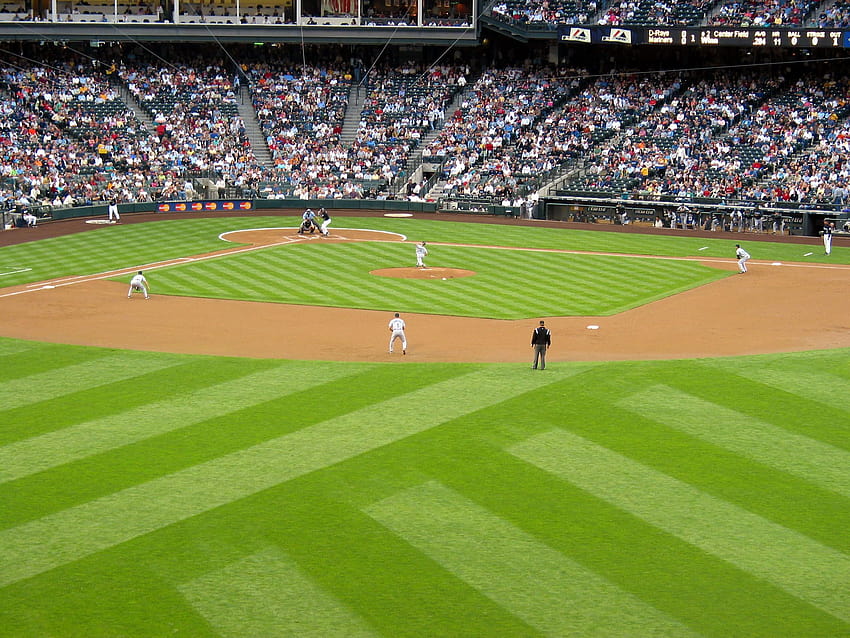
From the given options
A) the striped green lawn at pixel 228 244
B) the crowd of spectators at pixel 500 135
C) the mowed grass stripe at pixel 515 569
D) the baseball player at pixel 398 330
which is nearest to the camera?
the mowed grass stripe at pixel 515 569

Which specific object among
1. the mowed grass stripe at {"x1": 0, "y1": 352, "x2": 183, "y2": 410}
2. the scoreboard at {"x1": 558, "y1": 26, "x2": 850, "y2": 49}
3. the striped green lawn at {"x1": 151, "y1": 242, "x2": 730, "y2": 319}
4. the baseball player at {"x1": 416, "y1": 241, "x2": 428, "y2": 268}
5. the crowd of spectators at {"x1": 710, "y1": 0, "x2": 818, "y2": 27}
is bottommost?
the mowed grass stripe at {"x1": 0, "y1": 352, "x2": 183, "y2": 410}

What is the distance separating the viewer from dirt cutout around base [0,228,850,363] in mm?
25955

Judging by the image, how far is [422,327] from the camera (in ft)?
95.1

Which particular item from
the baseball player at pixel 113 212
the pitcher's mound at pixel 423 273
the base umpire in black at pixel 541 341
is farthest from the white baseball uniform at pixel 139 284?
the baseball player at pixel 113 212

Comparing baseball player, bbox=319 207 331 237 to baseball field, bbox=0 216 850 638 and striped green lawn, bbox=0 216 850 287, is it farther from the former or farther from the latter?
baseball field, bbox=0 216 850 638

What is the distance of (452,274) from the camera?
3878 cm

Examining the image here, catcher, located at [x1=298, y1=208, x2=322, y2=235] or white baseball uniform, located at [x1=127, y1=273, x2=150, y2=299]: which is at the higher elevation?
catcher, located at [x1=298, y1=208, x2=322, y2=235]

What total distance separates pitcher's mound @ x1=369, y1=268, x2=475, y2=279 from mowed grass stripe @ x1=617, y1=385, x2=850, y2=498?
17.1 meters

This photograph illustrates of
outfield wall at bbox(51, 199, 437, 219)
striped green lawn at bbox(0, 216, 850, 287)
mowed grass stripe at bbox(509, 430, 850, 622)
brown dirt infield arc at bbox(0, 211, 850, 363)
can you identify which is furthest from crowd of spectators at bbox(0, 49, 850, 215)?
mowed grass stripe at bbox(509, 430, 850, 622)

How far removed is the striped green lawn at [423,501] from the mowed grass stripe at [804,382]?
9 cm

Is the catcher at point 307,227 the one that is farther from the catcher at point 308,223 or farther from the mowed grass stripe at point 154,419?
the mowed grass stripe at point 154,419

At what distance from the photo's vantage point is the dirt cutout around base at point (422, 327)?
2595cm

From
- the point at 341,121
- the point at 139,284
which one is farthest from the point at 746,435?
the point at 341,121

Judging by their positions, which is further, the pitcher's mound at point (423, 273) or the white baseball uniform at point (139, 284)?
the pitcher's mound at point (423, 273)
